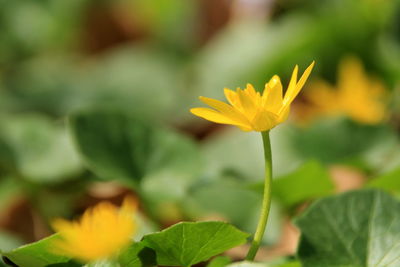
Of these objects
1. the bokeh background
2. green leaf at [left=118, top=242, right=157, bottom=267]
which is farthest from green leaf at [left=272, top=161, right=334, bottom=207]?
green leaf at [left=118, top=242, right=157, bottom=267]

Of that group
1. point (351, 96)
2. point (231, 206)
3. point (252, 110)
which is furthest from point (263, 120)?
point (351, 96)

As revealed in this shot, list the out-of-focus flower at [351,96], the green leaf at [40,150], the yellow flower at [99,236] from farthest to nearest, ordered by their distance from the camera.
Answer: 1. the out-of-focus flower at [351,96]
2. the green leaf at [40,150]
3. the yellow flower at [99,236]

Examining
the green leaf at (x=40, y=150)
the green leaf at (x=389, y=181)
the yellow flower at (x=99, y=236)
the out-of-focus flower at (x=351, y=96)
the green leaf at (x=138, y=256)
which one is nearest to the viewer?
the yellow flower at (x=99, y=236)

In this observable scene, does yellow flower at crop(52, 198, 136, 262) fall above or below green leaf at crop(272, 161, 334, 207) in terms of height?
above

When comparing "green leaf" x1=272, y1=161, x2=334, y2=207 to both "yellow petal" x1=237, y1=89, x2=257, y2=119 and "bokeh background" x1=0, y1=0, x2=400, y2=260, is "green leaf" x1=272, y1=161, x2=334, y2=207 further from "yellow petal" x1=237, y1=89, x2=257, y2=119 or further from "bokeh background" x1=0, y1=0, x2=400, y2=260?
"yellow petal" x1=237, y1=89, x2=257, y2=119

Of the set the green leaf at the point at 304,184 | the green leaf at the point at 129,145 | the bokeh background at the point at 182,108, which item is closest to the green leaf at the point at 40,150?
the bokeh background at the point at 182,108

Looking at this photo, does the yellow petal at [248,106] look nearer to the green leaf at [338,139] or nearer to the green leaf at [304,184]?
the green leaf at [304,184]
